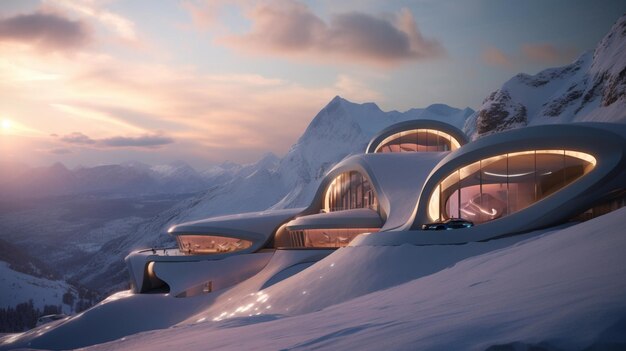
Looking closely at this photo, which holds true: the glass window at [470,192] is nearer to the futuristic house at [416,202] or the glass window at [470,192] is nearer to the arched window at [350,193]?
the futuristic house at [416,202]

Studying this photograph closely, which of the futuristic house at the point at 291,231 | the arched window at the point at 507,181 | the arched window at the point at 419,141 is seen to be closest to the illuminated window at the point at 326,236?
the futuristic house at the point at 291,231

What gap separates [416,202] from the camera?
110ft

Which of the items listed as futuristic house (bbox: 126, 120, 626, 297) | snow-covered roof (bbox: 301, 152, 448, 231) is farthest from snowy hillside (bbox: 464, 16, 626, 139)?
futuristic house (bbox: 126, 120, 626, 297)

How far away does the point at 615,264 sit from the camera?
6.74 metres

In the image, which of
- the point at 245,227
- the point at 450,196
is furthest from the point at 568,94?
the point at 450,196

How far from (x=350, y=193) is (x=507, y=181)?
19288mm

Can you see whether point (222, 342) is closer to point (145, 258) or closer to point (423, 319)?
point (423, 319)

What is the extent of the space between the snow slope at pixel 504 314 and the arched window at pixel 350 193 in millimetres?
28619

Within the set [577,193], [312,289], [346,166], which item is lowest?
[312,289]

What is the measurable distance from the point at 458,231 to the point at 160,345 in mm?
15620

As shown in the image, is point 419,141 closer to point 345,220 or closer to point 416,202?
point 345,220

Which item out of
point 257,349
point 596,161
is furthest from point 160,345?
point 596,161

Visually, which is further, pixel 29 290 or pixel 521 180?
pixel 29 290

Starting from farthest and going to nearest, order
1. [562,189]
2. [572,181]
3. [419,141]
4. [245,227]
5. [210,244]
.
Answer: [419,141], [210,244], [245,227], [572,181], [562,189]
